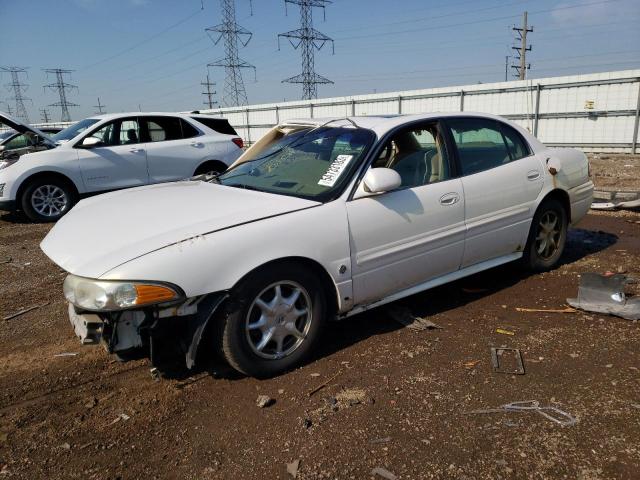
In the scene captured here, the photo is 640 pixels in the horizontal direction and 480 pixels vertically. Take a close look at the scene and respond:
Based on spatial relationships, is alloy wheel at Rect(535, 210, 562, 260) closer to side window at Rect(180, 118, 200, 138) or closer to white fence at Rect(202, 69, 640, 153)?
side window at Rect(180, 118, 200, 138)

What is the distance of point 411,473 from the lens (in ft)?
7.28

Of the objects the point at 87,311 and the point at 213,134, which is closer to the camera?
the point at 87,311

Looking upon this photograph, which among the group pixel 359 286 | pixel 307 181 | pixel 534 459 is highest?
pixel 307 181

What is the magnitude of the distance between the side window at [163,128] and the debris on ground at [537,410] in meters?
7.77

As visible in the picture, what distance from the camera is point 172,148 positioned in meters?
8.89

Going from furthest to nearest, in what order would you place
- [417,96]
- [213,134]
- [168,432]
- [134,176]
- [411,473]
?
[417,96] < [213,134] < [134,176] < [168,432] < [411,473]

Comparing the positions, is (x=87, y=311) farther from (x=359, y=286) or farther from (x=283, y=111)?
(x=283, y=111)

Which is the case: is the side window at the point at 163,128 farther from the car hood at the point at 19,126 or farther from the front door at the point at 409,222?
the front door at the point at 409,222

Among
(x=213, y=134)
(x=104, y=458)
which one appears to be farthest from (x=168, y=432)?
(x=213, y=134)

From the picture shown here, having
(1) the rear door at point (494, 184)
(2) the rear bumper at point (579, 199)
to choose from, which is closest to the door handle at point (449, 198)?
(1) the rear door at point (494, 184)

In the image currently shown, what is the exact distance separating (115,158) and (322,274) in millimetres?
6581

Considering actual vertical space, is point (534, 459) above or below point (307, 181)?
below

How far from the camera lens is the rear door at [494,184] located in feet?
12.9

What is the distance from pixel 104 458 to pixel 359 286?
1751 millimetres
